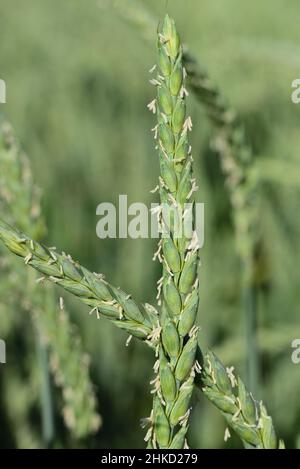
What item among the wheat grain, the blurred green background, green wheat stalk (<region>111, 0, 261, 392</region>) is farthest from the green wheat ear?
the blurred green background

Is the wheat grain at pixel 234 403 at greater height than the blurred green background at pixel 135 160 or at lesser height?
lesser

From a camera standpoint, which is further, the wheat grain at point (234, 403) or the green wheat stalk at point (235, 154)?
the green wheat stalk at point (235, 154)

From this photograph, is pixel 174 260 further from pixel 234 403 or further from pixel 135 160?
pixel 135 160

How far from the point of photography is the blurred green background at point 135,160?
1.40m

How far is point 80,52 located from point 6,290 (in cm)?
94

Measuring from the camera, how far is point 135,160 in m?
1.60

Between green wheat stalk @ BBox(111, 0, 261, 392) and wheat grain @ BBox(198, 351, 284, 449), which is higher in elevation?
green wheat stalk @ BBox(111, 0, 261, 392)

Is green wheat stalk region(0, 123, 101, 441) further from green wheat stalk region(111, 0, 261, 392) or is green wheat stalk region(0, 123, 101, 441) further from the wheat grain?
the wheat grain

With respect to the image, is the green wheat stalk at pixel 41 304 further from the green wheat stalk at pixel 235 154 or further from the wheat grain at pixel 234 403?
the wheat grain at pixel 234 403

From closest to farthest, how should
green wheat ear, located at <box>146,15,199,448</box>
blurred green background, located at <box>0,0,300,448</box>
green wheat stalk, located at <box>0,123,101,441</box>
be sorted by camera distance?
green wheat ear, located at <box>146,15,199,448</box> → green wheat stalk, located at <box>0,123,101,441</box> → blurred green background, located at <box>0,0,300,448</box>

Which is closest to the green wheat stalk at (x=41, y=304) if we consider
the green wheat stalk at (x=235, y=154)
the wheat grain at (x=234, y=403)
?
the green wheat stalk at (x=235, y=154)

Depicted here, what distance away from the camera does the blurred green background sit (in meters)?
1.40

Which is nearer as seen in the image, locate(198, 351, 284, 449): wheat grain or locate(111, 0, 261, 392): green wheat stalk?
locate(198, 351, 284, 449): wheat grain

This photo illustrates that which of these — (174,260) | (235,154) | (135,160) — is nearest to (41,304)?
(235,154)
